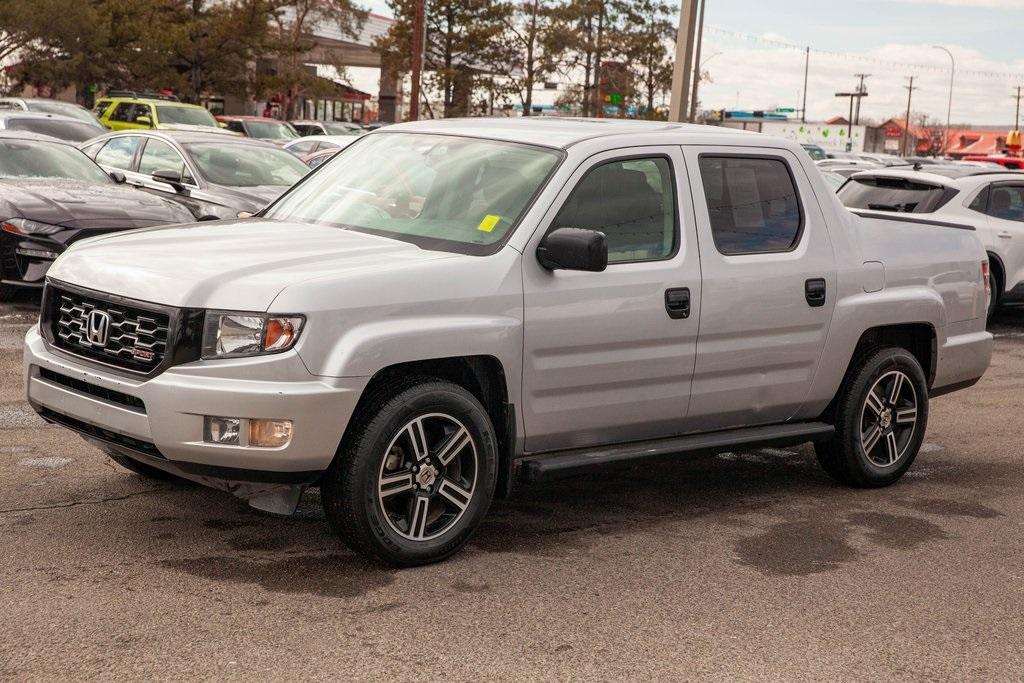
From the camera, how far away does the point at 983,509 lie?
6.60 m

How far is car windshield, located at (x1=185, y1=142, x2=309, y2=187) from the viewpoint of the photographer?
13.6m

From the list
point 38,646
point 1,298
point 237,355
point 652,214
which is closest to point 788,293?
point 652,214

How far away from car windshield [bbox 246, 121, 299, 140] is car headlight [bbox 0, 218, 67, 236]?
75.4 feet

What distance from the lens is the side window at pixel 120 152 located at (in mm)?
14617

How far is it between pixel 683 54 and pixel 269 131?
680 inches

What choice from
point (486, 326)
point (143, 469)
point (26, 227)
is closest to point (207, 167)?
point (26, 227)

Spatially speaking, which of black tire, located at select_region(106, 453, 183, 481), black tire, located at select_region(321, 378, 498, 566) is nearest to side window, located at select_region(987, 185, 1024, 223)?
black tire, located at select_region(321, 378, 498, 566)

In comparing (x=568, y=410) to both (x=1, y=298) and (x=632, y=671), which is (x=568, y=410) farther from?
(x=1, y=298)

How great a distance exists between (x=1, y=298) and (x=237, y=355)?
769 centimetres

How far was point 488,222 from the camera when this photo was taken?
5477 mm

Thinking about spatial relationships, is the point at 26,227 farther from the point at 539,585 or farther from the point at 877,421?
the point at 539,585

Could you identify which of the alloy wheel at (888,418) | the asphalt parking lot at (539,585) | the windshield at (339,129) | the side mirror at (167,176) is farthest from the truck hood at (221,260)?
the windshield at (339,129)

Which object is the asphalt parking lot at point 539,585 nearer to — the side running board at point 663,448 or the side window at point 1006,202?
the side running board at point 663,448

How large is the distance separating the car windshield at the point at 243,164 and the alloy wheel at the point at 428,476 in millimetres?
8872
